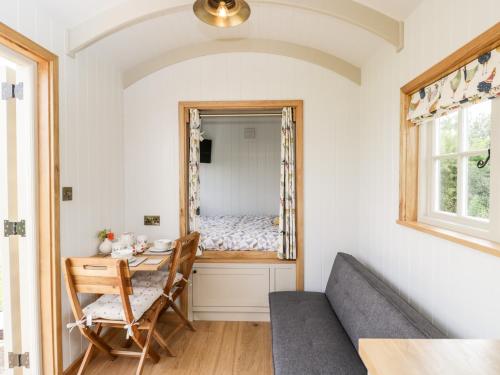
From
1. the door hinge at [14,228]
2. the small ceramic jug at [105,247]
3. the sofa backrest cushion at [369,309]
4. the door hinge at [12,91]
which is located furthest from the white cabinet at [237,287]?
the door hinge at [12,91]

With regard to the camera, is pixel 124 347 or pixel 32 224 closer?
pixel 32 224

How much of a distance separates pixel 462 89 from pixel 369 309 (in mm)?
1247

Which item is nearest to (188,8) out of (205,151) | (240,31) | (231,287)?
(240,31)

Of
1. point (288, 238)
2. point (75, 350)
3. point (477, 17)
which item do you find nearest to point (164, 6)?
point (477, 17)

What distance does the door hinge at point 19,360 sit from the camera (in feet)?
5.91

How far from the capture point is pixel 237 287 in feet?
9.10

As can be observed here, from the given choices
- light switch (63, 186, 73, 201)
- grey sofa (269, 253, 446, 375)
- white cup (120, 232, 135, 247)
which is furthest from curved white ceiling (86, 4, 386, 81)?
grey sofa (269, 253, 446, 375)

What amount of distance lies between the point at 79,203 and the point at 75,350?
1.08 m

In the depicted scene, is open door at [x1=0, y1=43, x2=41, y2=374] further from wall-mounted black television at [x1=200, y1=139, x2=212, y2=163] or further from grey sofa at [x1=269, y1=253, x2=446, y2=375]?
wall-mounted black television at [x1=200, y1=139, x2=212, y2=163]

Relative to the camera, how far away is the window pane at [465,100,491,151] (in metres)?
1.33

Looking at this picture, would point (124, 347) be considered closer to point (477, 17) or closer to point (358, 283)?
point (358, 283)

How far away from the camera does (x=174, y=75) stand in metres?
2.82

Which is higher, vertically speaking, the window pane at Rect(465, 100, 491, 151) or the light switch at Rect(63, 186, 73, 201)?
the window pane at Rect(465, 100, 491, 151)

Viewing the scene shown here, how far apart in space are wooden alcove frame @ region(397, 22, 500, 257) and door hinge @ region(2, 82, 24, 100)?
8.07 feet
